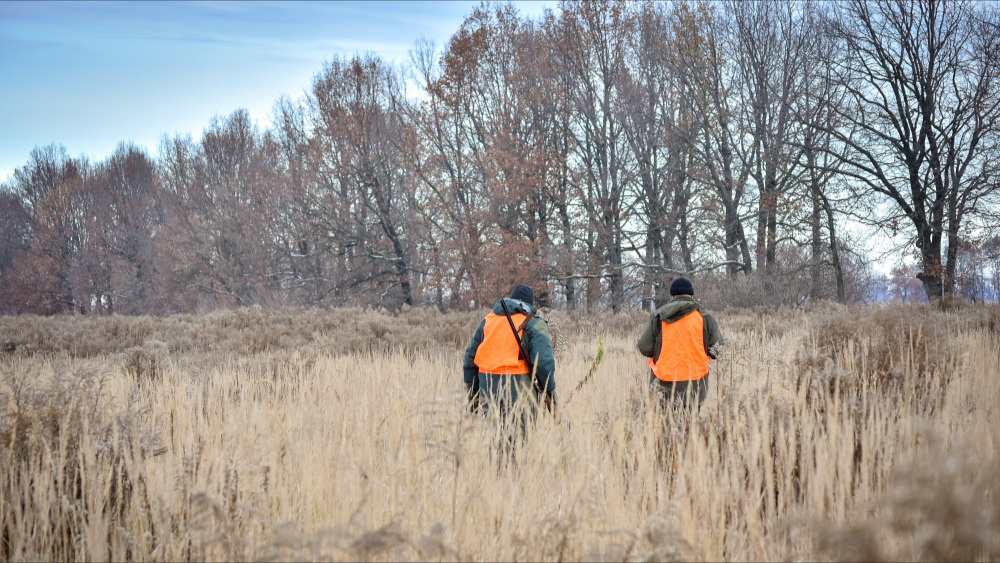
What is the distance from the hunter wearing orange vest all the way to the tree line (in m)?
14.0

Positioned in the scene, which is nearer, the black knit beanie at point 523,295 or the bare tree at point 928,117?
the black knit beanie at point 523,295

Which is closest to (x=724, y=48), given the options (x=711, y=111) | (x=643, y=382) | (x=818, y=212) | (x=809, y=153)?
(x=711, y=111)

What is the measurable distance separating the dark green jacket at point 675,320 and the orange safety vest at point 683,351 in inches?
2.4

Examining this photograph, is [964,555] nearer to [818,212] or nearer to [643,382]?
[643,382]

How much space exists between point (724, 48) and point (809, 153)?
466 centimetres

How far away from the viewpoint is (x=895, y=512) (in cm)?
210

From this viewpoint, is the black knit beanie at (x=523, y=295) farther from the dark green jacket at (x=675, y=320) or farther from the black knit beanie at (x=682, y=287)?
the black knit beanie at (x=682, y=287)

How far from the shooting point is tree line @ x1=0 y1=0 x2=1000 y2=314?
62.6 feet

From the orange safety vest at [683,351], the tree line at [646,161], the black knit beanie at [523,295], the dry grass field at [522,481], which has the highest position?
the tree line at [646,161]

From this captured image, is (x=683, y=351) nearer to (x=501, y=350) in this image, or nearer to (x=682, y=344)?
(x=682, y=344)

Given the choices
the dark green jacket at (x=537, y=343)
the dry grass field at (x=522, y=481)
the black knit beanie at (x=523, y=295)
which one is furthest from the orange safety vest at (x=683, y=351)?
the black knit beanie at (x=523, y=295)

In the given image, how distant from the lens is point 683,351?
220 inches

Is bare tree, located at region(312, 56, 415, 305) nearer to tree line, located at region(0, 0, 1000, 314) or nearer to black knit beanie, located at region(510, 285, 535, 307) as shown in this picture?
tree line, located at region(0, 0, 1000, 314)

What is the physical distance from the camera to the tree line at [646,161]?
19.1 m
